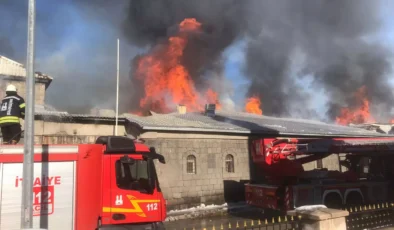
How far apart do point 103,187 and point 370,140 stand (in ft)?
36.7

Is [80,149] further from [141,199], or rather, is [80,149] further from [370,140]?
[370,140]

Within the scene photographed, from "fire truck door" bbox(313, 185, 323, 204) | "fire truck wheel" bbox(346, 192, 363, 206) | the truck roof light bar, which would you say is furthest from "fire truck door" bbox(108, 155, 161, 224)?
"fire truck wheel" bbox(346, 192, 363, 206)

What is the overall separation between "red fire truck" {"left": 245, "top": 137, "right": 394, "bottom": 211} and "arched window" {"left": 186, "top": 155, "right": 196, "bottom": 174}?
3.49 meters

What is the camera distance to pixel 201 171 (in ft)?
53.9

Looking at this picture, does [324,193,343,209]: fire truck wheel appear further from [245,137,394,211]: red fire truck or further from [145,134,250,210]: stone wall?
[145,134,250,210]: stone wall

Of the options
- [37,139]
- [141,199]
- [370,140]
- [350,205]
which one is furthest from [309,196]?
[37,139]

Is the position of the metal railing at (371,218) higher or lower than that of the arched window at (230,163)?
lower

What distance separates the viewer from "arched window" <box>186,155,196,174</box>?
53.2ft

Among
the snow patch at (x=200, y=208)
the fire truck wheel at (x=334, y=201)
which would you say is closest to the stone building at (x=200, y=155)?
the snow patch at (x=200, y=208)

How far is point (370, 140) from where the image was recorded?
13523 millimetres

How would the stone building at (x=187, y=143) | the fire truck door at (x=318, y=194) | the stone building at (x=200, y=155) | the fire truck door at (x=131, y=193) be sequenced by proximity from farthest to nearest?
1. the stone building at (x=200, y=155)
2. the stone building at (x=187, y=143)
3. the fire truck door at (x=318, y=194)
4. the fire truck door at (x=131, y=193)

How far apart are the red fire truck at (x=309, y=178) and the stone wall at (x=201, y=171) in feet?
10.7

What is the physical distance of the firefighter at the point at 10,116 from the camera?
7887 millimetres

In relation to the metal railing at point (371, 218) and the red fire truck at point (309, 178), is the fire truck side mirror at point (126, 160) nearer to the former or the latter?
the metal railing at point (371, 218)
